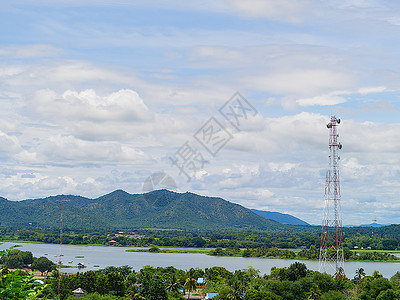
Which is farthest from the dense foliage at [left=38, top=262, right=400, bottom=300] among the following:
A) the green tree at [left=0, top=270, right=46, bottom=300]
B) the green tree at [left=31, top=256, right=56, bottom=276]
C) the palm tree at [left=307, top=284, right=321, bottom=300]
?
the green tree at [left=0, top=270, right=46, bottom=300]

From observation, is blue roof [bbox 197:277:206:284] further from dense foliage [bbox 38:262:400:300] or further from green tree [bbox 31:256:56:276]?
green tree [bbox 31:256:56:276]

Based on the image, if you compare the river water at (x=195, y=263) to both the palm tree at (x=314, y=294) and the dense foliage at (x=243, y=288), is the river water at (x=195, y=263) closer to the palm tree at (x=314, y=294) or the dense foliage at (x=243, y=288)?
the dense foliage at (x=243, y=288)

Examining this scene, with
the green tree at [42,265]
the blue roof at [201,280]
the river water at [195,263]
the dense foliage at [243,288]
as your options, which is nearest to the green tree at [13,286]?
the dense foliage at [243,288]

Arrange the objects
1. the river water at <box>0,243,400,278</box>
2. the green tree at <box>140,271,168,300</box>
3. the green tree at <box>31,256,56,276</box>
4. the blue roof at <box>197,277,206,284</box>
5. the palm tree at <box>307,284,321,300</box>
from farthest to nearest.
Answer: the river water at <box>0,243,400,278</box>
the green tree at <box>31,256,56,276</box>
the blue roof at <box>197,277,206,284</box>
the palm tree at <box>307,284,321,300</box>
the green tree at <box>140,271,168,300</box>

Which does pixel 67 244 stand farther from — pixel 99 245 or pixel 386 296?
pixel 386 296

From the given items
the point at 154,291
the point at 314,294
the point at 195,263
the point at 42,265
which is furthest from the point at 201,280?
the point at 195,263

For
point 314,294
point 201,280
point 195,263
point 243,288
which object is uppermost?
point 314,294

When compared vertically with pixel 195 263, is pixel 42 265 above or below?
above

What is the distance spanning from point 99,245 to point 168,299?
101016 millimetres

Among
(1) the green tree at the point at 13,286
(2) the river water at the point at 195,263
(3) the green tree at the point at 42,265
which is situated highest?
(1) the green tree at the point at 13,286

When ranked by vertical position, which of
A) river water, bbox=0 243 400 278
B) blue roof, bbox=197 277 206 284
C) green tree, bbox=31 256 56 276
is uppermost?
green tree, bbox=31 256 56 276

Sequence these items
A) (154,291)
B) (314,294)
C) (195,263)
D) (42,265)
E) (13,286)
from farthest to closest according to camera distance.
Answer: (195,263), (42,265), (314,294), (154,291), (13,286)

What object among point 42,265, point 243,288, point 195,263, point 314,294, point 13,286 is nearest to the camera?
point 13,286

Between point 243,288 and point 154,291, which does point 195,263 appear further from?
point 154,291
